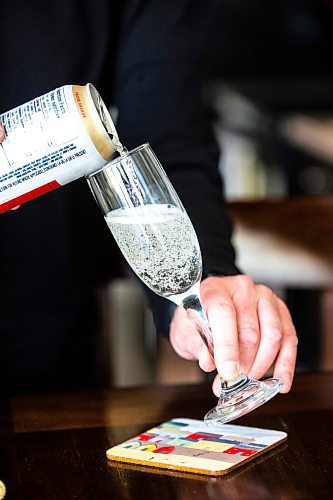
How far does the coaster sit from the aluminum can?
0.29m

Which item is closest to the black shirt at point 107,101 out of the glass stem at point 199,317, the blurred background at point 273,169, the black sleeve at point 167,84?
the black sleeve at point 167,84

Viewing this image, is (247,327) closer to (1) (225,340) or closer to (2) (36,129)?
(1) (225,340)

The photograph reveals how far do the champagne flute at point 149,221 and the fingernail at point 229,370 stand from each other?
3cm

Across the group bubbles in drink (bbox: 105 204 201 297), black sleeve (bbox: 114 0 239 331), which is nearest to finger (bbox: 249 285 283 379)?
bubbles in drink (bbox: 105 204 201 297)

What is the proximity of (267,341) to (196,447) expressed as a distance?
0.15 metres

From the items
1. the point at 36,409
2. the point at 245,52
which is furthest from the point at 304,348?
the point at 245,52

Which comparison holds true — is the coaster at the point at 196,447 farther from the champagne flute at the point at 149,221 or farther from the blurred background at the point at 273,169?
the blurred background at the point at 273,169

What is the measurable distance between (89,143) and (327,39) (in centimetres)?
347

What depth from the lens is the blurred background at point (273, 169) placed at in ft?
5.72

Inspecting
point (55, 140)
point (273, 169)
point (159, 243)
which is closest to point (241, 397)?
point (159, 243)

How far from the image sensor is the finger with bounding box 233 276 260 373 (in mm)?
1003

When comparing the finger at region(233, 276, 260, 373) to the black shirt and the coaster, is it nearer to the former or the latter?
the coaster

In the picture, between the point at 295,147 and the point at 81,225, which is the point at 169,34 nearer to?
the point at 81,225

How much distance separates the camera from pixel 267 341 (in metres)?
0.99
